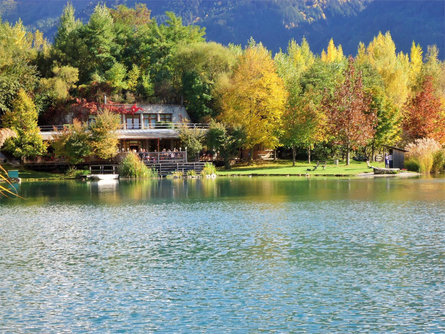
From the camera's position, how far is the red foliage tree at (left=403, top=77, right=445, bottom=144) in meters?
73.1

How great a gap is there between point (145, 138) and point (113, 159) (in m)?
5.74

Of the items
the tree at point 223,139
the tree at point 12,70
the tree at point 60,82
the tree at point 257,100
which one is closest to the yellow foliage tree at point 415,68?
the tree at point 257,100

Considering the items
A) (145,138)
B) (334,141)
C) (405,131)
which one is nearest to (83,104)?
(145,138)

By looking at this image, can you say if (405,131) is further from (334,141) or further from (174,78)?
(174,78)

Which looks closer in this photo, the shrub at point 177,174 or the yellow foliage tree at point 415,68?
the shrub at point 177,174

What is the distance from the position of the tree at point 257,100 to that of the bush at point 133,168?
1296 cm

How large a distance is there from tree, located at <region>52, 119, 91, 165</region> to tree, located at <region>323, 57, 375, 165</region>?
27.2 meters

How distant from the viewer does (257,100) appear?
70.2 m

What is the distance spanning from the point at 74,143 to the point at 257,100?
22209mm

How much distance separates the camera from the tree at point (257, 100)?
68688 millimetres

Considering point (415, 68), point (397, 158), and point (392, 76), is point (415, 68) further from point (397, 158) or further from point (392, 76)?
point (397, 158)

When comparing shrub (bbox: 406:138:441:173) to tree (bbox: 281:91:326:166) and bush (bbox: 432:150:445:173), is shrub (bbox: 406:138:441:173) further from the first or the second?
tree (bbox: 281:91:326:166)

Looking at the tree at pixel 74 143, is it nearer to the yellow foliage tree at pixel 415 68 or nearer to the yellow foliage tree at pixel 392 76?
the yellow foliage tree at pixel 392 76

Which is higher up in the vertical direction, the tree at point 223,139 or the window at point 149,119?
the window at point 149,119
